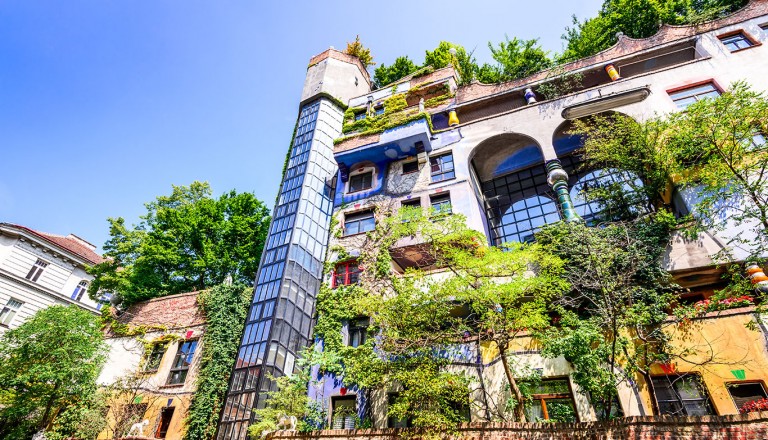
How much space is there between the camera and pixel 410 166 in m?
22.0

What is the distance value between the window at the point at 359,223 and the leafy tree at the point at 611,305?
8613 mm

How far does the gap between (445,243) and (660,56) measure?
18123 mm

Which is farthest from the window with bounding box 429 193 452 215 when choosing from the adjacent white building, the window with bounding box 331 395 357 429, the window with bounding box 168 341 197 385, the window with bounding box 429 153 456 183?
the adjacent white building

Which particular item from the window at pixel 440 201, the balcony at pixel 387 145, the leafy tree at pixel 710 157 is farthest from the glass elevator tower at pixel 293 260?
the leafy tree at pixel 710 157

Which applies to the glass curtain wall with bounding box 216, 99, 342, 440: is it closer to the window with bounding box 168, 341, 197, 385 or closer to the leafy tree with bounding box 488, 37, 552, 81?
the window with bounding box 168, 341, 197, 385

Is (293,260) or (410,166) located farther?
(410,166)

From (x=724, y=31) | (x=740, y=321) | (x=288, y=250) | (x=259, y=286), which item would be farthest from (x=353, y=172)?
(x=724, y=31)

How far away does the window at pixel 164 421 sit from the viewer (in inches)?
647

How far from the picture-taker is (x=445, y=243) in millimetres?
13047

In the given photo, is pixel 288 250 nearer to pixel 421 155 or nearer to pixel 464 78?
pixel 421 155

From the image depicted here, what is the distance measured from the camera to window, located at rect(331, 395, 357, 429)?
1395 centimetres

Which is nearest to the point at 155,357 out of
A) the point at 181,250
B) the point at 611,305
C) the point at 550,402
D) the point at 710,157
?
the point at 181,250

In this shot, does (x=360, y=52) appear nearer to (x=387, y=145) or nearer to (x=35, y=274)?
(x=387, y=145)

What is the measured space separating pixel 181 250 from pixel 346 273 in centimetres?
1196
